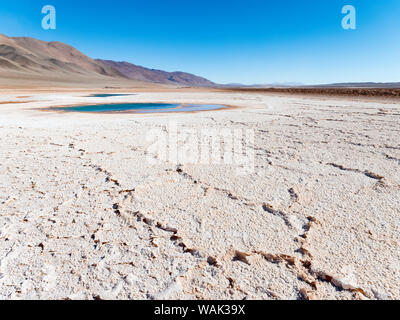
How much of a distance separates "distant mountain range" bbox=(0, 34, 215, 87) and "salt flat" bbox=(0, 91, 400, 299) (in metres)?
57.0

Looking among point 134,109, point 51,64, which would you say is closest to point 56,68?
point 51,64

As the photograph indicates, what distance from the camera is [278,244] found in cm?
A: 135

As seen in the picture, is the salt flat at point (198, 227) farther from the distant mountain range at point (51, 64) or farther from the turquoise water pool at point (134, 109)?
the distant mountain range at point (51, 64)

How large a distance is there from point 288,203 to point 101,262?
1243 millimetres

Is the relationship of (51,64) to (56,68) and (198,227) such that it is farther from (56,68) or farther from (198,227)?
(198,227)

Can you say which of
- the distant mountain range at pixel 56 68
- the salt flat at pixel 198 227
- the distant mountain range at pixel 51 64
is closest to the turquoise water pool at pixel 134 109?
the salt flat at pixel 198 227

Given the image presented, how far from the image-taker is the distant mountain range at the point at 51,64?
197 ft

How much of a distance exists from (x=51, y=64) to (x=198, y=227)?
9327cm

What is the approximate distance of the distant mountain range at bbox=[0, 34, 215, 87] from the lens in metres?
60.0

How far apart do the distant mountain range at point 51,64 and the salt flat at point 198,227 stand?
57027 mm

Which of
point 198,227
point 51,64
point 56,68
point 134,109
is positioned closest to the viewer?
point 198,227

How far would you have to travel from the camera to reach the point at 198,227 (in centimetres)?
152

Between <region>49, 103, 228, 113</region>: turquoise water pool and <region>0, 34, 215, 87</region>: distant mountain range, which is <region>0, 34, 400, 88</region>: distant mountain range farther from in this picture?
<region>49, 103, 228, 113</region>: turquoise water pool
